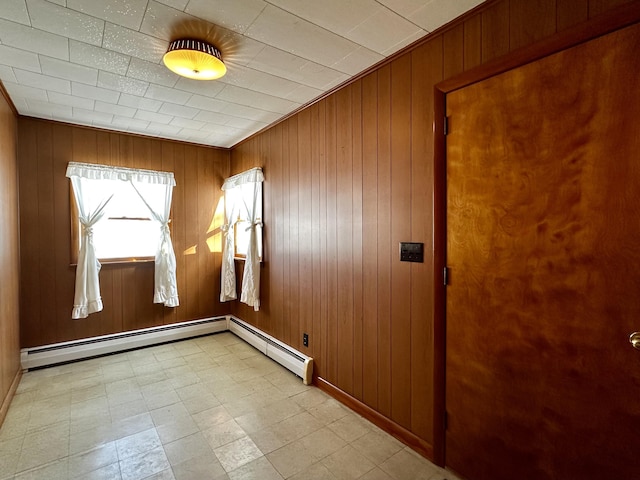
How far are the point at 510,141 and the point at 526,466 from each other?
1571mm

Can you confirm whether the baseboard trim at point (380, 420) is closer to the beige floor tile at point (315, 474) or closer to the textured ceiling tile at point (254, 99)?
the beige floor tile at point (315, 474)

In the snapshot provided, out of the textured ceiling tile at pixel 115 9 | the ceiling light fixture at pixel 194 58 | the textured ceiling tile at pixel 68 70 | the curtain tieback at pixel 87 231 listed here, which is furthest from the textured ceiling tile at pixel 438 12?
the curtain tieback at pixel 87 231

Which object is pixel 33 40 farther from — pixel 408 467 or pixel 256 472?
pixel 408 467

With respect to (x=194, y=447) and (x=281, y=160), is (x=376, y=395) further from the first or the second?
(x=281, y=160)

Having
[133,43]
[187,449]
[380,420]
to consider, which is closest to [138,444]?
[187,449]

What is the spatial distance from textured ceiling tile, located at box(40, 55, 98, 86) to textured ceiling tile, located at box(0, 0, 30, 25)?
0.44 metres

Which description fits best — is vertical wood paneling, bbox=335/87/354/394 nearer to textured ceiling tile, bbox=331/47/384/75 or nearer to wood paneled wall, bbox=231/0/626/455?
wood paneled wall, bbox=231/0/626/455

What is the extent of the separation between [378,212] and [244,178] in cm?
226

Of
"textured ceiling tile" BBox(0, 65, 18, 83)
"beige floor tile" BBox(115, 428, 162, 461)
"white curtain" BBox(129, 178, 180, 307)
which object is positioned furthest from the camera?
"white curtain" BBox(129, 178, 180, 307)

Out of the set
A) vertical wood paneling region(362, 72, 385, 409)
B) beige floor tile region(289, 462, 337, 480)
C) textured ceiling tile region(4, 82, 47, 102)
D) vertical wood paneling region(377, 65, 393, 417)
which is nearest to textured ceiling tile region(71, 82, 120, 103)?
textured ceiling tile region(4, 82, 47, 102)

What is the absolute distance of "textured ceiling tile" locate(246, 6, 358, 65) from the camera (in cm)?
178

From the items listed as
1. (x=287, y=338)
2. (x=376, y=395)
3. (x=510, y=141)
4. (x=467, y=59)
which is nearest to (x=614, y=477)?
(x=376, y=395)

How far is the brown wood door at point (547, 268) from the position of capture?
4.17 ft

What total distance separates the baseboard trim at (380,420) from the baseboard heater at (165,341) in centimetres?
28
